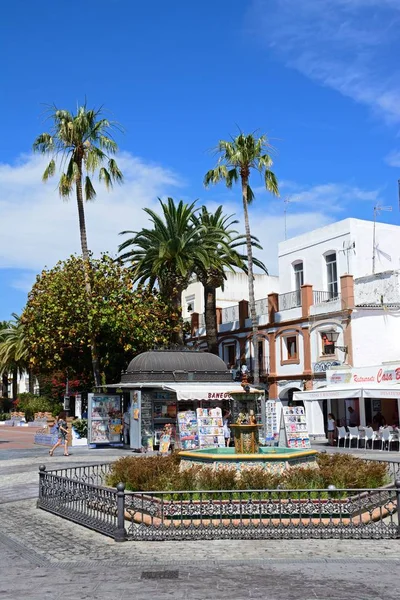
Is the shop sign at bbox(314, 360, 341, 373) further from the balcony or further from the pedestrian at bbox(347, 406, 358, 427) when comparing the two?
the balcony

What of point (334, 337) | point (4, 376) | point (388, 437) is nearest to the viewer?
point (388, 437)

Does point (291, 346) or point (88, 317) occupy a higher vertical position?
point (88, 317)

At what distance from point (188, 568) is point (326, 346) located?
1114 inches

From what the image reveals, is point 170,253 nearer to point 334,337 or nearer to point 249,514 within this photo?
point 334,337

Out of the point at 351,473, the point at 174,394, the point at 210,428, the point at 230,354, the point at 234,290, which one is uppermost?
the point at 234,290

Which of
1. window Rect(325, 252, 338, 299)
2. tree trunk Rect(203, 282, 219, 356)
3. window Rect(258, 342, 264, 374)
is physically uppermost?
window Rect(325, 252, 338, 299)

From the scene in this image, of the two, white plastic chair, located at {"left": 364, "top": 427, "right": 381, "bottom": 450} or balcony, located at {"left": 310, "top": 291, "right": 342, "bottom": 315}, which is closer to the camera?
white plastic chair, located at {"left": 364, "top": 427, "right": 381, "bottom": 450}

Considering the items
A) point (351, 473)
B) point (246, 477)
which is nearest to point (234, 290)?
point (351, 473)

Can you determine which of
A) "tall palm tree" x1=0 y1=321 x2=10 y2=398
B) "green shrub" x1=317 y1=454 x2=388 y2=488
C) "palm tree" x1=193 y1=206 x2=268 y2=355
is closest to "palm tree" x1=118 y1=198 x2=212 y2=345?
"palm tree" x1=193 y1=206 x2=268 y2=355

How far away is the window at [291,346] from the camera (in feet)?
125

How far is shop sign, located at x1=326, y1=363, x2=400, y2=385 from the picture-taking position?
87.4ft

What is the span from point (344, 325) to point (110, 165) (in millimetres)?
14522

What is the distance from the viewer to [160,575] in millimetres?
8047

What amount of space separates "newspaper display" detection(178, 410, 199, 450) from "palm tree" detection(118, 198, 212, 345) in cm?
1216
